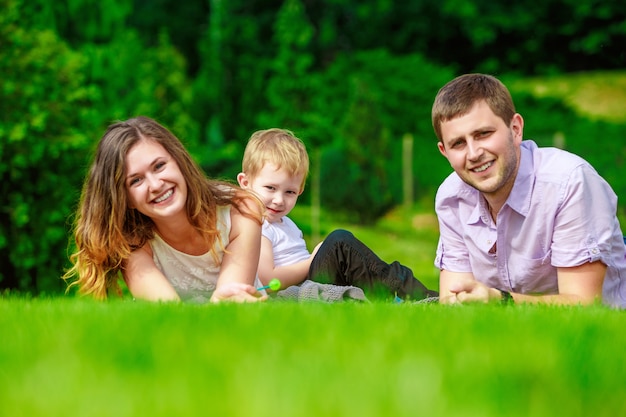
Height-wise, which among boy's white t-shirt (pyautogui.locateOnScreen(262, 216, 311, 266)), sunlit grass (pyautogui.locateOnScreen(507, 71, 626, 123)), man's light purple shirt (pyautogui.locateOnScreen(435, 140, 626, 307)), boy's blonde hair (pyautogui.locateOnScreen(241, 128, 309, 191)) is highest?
sunlit grass (pyautogui.locateOnScreen(507, 71, 626, 123))

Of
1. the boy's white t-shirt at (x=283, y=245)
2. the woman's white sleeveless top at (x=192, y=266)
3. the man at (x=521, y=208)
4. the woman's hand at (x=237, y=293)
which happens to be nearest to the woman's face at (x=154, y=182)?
the woman's white sleeveless top at (x=192, y=266)

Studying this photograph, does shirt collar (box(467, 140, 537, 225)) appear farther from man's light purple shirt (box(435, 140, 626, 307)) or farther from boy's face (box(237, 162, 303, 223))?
boy's face (box(237, 162, 303, 223))

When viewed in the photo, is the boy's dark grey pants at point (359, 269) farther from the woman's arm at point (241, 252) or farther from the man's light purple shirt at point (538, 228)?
the woman's arm at point (241, 252)

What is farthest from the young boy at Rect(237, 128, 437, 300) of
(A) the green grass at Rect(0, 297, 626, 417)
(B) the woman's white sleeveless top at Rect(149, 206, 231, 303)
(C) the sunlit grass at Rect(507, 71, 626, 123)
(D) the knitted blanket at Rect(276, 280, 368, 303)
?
(C) the sunlit grass at Rect(507, 71, 626, 123)

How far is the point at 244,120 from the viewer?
27062mm

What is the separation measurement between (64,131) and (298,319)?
7437mm

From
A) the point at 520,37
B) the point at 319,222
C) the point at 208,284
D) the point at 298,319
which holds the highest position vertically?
the point at 520,37

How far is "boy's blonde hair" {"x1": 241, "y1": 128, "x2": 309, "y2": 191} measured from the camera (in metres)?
6.29

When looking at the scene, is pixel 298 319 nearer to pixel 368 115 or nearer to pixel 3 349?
pixel 3 349

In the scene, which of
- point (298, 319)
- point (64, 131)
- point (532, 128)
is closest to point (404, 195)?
point (532, 128)

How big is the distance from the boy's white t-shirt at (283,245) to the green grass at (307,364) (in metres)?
2.95

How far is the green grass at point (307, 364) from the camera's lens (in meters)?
1.96

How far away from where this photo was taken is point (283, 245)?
640 cm

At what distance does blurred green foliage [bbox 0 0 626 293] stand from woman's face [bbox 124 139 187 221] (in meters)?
3.49
